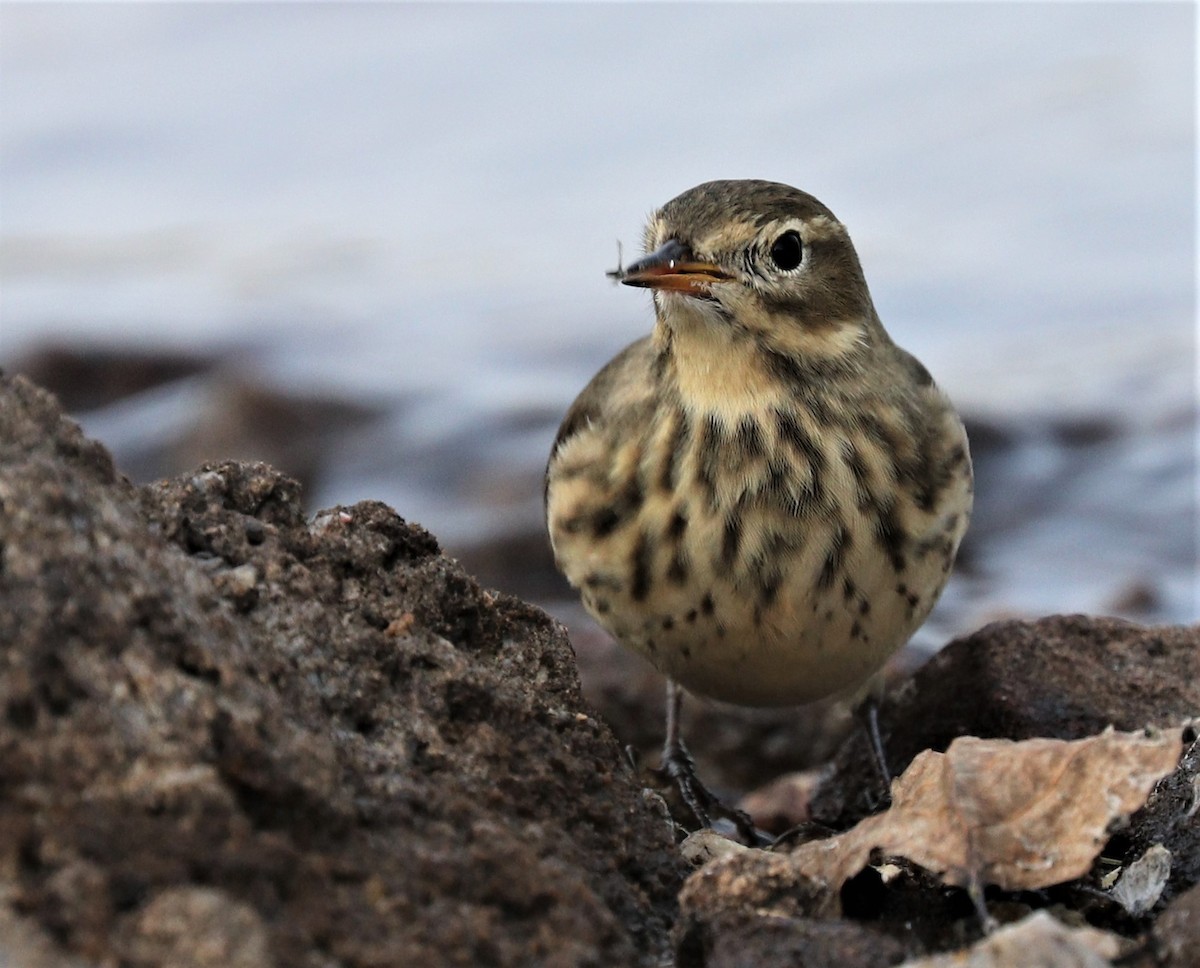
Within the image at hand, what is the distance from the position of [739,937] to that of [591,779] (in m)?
0.52

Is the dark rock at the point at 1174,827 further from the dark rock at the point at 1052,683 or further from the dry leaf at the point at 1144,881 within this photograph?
the dark rock at the point at 1052,683

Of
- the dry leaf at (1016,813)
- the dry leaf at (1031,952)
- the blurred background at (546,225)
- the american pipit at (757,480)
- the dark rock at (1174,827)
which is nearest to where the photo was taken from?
the dry leaf at (1031,952)

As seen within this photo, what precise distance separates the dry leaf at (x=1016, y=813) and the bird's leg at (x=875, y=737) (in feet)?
6.21

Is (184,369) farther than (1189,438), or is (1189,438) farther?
(184,369)

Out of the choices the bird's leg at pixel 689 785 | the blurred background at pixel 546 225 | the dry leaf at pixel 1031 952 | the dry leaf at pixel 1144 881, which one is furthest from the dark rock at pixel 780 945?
the blurred background at pixel 546 225

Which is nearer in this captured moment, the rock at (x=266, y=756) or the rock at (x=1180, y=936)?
the rock at (x=266, y=756)

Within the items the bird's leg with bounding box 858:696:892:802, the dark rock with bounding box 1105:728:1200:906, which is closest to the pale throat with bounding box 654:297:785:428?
the bird's leg with bounding box 858:696:892:802

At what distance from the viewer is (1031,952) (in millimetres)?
2643

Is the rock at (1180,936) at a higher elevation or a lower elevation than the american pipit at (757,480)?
lower

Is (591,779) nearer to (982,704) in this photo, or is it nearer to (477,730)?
(477,730)

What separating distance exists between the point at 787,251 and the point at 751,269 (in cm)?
15

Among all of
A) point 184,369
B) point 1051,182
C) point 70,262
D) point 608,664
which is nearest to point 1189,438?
point 1051,182

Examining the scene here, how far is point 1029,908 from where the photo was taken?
3092 millimetres

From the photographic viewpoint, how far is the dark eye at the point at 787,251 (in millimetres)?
4891
